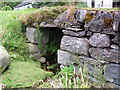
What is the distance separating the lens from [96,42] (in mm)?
2832

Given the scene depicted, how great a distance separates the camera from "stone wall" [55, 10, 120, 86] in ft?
8.64

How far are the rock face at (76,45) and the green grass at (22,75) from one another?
983 millimetres

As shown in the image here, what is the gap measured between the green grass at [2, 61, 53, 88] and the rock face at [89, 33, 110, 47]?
5.14 ft

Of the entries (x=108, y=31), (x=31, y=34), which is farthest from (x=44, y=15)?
(x=108, y=31)

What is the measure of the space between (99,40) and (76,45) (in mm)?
568

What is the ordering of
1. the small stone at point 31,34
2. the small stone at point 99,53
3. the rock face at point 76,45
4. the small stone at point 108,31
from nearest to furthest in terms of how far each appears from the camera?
the small stone at point 108,31
the small stone at point 99,53
the rock face at point 76,45
the small stone at point 31,34

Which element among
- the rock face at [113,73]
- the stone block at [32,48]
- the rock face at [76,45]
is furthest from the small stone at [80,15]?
the stone block at [32,48]

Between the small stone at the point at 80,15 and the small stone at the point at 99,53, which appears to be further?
the small stone at the point at 80,15

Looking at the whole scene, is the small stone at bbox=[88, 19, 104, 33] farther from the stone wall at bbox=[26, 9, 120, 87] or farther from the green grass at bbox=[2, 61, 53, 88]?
the green grass at bbox=[2, 61, 53, 88]

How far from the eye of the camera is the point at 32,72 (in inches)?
149

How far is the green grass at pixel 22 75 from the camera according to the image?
3289 mm

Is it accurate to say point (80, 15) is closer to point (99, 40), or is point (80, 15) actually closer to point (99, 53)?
point (99, 40)

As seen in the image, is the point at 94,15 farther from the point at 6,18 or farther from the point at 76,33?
the point at 6,18

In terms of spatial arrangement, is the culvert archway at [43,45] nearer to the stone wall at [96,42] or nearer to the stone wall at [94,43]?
the stone wall at [94,43]
